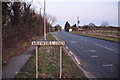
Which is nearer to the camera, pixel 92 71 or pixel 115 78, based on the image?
pixel 115 78

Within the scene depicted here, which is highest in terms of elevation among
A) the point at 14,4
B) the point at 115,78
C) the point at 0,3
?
the point at 14,4

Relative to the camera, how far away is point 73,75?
571 cm

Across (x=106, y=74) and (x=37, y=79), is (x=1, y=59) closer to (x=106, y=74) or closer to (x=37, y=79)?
(x=37, y=79)

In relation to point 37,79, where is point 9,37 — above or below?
above

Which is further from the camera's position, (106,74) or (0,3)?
(0,3)

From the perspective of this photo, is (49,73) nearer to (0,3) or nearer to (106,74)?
(106,74)

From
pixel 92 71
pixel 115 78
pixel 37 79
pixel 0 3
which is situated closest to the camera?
pixel 37 79

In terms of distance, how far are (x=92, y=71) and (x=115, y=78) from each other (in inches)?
46.8

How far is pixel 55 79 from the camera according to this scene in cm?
522

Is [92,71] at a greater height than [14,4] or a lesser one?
lesser

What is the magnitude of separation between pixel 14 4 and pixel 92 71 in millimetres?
8619

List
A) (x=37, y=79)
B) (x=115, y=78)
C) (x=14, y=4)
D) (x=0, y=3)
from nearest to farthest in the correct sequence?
(x=37, y=79) < (x=115, y=78) < (x=0, y=3) < (x=14, y=4)

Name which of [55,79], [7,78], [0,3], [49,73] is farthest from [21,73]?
[0,3]

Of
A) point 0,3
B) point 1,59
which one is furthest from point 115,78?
point 0,3
